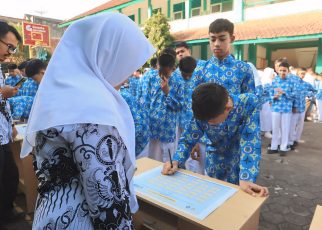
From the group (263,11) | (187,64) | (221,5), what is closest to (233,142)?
(187,64)

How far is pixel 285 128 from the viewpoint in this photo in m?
4.57

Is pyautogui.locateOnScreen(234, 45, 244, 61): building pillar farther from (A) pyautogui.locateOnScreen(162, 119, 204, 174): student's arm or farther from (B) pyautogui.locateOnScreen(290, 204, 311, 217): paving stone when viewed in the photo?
(A) pyautogui.locateOnScreen(162, 119, 204, 174): student's arm

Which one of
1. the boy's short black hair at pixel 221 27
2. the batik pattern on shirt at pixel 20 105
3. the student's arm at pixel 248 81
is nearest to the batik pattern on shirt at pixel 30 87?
the batik pattern on shirt at pixel 20 105

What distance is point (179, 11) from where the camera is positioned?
1212 centimetres

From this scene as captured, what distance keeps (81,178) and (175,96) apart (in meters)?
2.30

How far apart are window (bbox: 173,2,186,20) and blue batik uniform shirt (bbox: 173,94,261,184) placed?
1123 cm

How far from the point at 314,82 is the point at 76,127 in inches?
307

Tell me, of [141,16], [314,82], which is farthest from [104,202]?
[141,16]

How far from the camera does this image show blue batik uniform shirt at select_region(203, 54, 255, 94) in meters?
2.02

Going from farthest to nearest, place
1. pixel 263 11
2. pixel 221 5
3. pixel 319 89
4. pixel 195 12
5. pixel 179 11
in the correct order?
pixel 179 11 < pixel 195 12 < pixel 221 5 < pixel 263 11 < pixel 319 89

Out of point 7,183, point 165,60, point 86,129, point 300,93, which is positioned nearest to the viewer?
point 86,129

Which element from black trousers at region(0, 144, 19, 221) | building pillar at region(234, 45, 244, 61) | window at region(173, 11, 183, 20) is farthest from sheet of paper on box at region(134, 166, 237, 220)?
window at region(173, 11, 183, 20)

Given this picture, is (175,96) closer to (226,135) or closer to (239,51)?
(226,135)

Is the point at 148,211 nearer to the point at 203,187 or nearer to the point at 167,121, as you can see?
the point at 203,187
